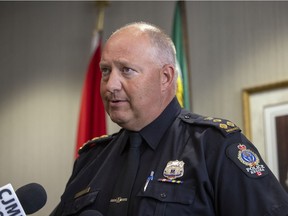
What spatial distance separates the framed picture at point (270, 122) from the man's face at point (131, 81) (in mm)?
1612

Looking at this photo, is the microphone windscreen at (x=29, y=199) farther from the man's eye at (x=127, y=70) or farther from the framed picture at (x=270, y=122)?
the framed picture at (x=270, y=122)

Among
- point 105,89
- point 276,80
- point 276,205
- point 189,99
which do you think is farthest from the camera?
point 189,99

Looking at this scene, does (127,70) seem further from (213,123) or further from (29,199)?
(29,199)

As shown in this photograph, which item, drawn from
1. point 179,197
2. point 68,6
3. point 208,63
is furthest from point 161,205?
point 68,6

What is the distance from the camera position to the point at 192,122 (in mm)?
1736

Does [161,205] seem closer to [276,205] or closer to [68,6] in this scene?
[276,205]

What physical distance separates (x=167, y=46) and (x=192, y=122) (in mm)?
276

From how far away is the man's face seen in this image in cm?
171

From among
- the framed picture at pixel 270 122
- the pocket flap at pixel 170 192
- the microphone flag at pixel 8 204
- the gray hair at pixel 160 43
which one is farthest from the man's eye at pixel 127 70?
the framed picture at pixel 270 122

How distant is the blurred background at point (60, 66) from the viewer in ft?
11.9

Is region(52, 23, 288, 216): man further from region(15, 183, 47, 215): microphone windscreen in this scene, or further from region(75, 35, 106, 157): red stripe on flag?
region(75, 35, 106, 157): red stripe on flag

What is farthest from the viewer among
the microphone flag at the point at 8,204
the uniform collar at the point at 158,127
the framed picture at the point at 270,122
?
the framed picture at the point at 270,122

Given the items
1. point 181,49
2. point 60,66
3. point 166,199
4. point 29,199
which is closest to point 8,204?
point 29,199

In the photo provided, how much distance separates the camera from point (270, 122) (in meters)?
3.29
